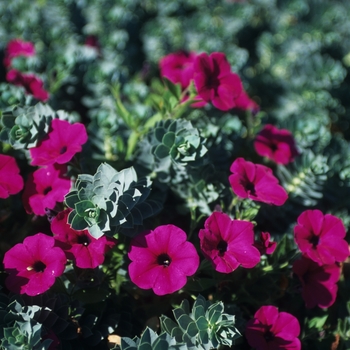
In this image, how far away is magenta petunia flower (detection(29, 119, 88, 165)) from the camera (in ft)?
3.85

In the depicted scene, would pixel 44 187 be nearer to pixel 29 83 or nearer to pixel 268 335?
pixel 29 83

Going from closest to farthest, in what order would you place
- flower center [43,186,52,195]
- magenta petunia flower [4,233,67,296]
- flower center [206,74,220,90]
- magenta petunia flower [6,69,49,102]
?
magenta petunia flower [4,233,67,296]
flower center [43,186,52,195]
flower center [206,74,220,90]
magenta petunia flower [6,69,49,102]

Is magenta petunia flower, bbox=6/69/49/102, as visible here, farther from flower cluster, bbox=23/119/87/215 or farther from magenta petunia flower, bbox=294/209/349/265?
magenta petunia flower, bbox=294/209/349/265

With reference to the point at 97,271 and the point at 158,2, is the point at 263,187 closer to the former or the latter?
the point at 97,271

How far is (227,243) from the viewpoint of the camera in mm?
1093

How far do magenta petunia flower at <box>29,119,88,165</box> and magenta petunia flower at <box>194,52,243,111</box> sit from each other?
1.15ft

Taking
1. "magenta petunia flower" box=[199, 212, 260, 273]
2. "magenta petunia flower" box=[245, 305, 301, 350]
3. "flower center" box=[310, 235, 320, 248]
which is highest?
"magenta petunia flower" box=[199, 212, 260, 273]

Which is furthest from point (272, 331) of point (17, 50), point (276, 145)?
point (17, 50)

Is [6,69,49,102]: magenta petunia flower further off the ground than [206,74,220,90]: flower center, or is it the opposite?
[206,74,220,90]: flower center

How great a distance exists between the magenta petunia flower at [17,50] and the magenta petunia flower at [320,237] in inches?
52.1

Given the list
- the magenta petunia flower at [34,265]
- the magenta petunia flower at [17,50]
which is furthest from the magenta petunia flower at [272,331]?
the magenta petunia flower at [17,50]

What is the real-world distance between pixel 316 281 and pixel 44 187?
0.77 metres

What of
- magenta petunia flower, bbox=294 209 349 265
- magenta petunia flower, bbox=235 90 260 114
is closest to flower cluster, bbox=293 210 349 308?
magenta petunia flower, bbox=294 209 349 265

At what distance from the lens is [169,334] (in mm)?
1062
